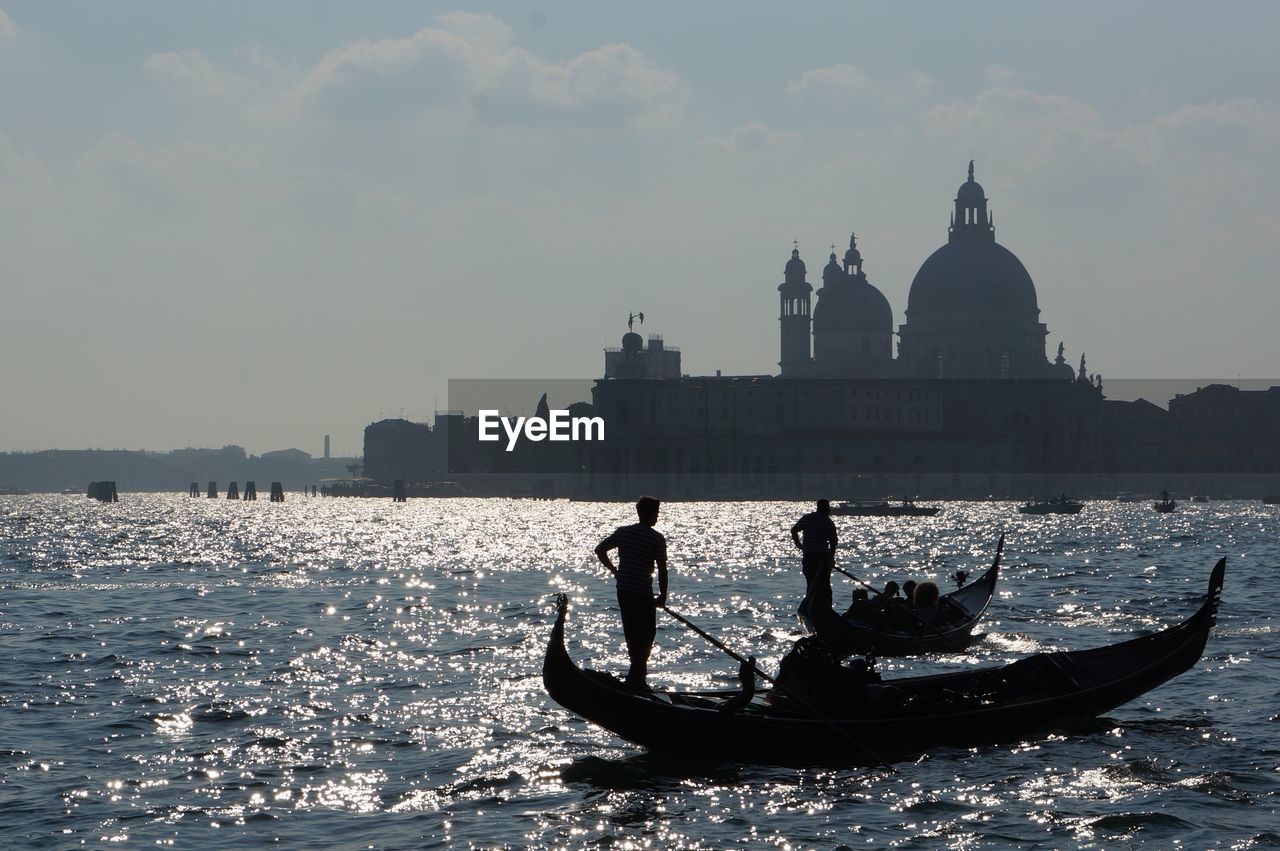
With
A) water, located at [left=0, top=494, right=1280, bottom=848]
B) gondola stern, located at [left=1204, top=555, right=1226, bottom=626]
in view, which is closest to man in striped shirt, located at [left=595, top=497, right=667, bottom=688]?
water, located at [left=0, top=494, right=1280, bottom=848]

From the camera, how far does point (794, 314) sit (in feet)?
547

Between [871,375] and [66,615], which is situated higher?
[871,375]

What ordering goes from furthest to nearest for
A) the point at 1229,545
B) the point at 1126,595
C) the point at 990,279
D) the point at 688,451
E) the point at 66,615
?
the point at 990,279, the point at 688,451, the point at 1229,545, the point at 1126,595, the point at 66,615

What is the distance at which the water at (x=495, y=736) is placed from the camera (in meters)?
13.3

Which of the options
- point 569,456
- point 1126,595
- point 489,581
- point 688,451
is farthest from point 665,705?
point 569,456

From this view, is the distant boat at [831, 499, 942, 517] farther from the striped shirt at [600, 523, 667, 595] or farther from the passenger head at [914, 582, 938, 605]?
the striped shirt at [600, 523, 667, 595]

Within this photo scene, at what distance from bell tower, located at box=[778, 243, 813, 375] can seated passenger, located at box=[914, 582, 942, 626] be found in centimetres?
14157

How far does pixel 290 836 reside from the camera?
1278 centimetres

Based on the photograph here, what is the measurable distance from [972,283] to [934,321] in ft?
16.8

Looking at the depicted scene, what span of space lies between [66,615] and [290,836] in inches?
793

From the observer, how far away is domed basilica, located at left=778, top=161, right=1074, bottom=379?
15800 centimetres

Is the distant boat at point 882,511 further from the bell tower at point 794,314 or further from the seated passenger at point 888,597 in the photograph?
the seated passenger at point 888,597

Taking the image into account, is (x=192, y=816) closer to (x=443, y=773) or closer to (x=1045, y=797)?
(x=443, y=773)

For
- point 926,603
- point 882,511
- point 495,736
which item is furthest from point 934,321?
point 495,736
